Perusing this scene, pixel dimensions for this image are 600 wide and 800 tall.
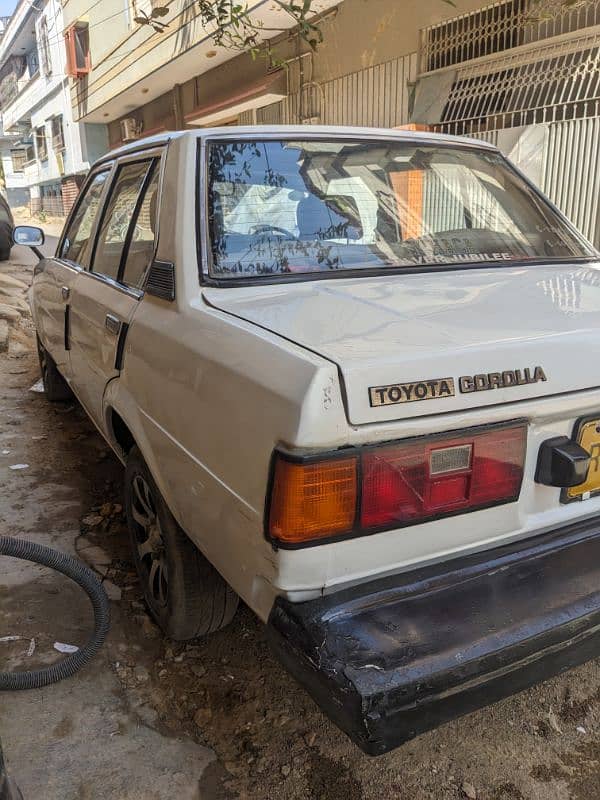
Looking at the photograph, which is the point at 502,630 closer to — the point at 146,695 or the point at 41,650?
the point at 146,695

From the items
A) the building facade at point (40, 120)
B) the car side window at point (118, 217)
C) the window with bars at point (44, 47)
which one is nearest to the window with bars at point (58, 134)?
the building facade at point (40, 120)

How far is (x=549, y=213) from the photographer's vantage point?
2.89 metres

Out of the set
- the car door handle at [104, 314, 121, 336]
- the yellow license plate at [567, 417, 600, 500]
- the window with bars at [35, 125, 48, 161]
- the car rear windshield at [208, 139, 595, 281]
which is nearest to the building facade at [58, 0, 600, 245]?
the car rear windshield at [208, 139, 595, 281]

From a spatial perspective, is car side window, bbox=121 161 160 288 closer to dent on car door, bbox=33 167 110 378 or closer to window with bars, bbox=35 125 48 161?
dent on car door, bbox=33 167 110 378

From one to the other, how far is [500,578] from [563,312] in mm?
732

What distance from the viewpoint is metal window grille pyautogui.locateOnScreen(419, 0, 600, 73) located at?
20.0ft

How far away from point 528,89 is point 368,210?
202 inches

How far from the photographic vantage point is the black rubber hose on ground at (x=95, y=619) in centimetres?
227

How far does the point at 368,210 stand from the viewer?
2.54 meters

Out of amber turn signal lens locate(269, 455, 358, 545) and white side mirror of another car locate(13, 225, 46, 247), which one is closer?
amber turn signal lens locate(269, 455, 358, 545)

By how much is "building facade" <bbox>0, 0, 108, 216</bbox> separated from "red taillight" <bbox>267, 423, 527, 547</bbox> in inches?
949

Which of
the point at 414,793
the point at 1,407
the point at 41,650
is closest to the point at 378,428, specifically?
the point at 414,793

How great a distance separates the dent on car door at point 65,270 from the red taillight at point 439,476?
253 centimetres

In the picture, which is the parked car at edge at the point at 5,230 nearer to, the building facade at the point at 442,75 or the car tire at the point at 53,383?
the building facade at the point at 442,75
